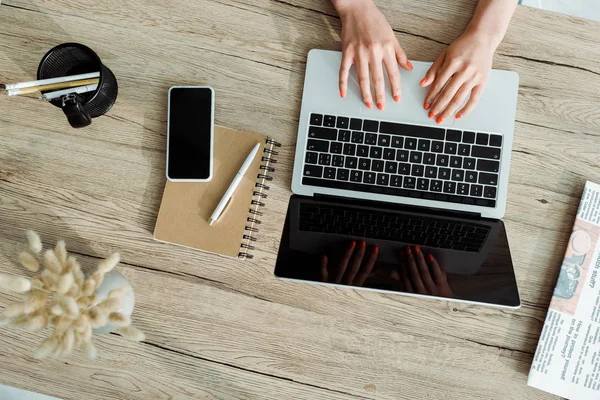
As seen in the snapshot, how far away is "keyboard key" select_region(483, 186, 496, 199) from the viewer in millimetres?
789

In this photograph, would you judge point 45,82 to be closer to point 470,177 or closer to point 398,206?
point 398,206

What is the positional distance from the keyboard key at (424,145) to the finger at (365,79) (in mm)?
113

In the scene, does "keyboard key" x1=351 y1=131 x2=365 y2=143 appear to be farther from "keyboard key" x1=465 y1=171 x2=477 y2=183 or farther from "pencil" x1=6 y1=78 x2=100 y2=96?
"pencil" x1=6 y1=78 x2=100 y2=96

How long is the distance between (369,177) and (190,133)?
34 cm

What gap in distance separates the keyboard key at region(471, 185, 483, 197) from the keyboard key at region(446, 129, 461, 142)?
9 centimetres

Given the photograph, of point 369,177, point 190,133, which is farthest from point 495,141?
point 190,133

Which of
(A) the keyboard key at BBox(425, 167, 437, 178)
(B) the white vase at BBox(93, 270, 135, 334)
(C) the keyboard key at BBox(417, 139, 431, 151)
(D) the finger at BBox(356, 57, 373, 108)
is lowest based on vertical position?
(B) the white vase at BBox(93, 270, 135, 334)

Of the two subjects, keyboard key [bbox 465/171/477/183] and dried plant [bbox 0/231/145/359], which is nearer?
dried plant [bbox 0/231/145/359]

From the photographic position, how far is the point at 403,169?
2.61 ft

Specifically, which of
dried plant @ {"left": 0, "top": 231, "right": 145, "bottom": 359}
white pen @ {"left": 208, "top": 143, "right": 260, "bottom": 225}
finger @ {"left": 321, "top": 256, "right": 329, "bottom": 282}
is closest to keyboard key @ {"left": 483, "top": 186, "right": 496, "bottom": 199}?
finger @ {"left": 321, "top": 256, "right": 329, "bottom": 282}

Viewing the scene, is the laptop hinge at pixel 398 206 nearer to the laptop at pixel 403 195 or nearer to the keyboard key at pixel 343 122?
the laptop at pixel 403 195

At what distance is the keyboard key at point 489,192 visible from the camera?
0.79m

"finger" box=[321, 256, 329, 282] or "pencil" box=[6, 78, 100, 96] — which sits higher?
"pencil" box=[6, 78, 100, 96]

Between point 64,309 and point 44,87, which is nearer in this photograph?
point 64,309
